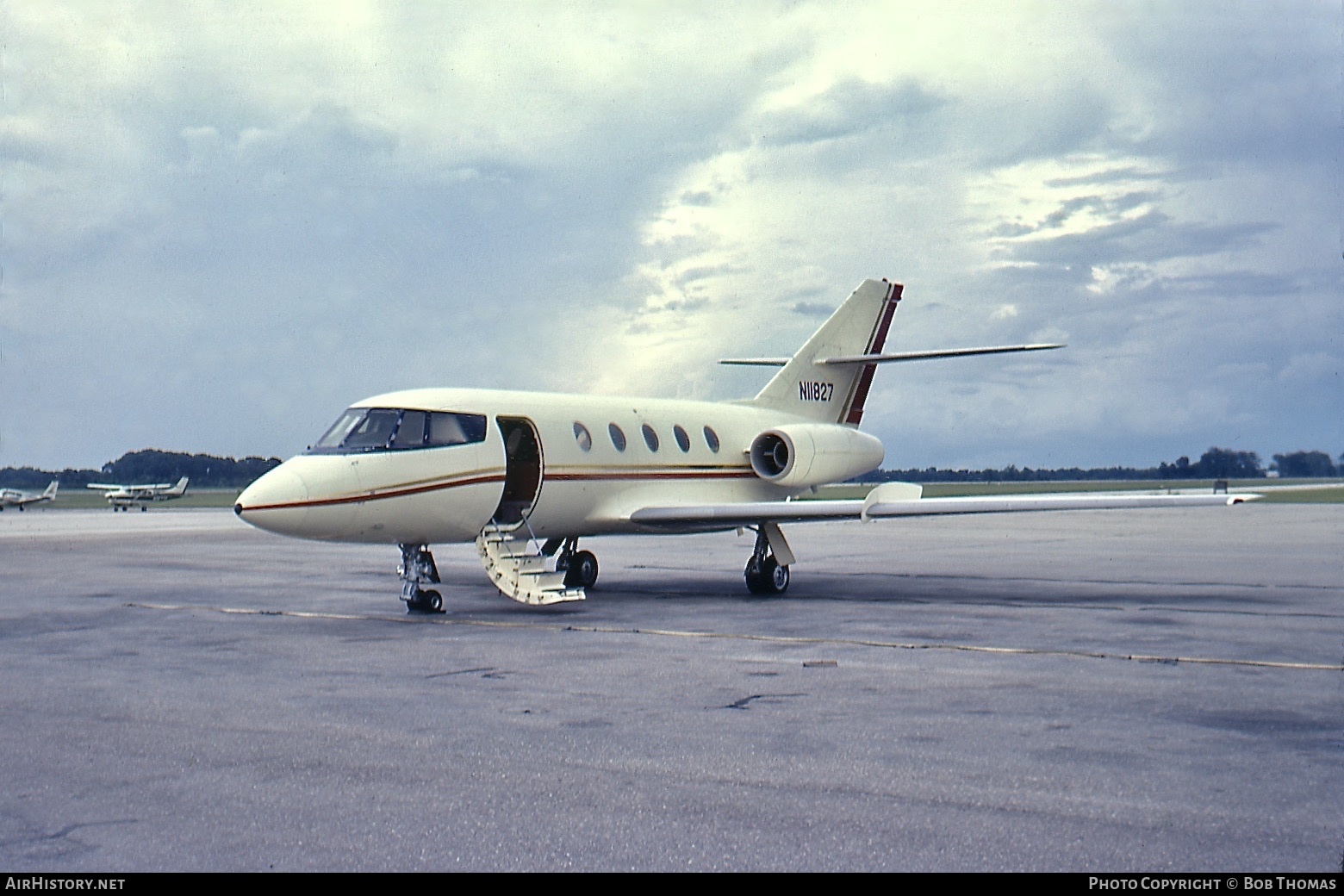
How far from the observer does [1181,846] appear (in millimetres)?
5070

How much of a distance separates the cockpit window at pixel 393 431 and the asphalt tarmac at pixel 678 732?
211cm

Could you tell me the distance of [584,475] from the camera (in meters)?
17.0

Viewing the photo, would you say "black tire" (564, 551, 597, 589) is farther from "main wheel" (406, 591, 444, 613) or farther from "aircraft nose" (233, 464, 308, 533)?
"aircraft nose" (233, 464, 308, 533)

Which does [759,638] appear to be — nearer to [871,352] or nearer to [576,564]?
[576,564]

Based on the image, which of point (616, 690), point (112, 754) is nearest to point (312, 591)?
point (616, 690)

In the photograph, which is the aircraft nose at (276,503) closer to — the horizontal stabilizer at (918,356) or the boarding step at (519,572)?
the boarding step at (519,572)

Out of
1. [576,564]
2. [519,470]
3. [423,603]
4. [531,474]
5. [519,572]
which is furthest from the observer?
[576,564]

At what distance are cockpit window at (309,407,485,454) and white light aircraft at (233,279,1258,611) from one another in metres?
0.02

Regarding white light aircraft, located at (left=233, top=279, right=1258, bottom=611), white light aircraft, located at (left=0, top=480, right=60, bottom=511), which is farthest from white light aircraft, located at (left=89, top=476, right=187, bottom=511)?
white light aircraft, located at (left=233, top=279, right=1258, bottom=611)

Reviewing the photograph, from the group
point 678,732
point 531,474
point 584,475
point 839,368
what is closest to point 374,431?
point 531,474

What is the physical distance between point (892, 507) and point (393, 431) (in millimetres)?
6754

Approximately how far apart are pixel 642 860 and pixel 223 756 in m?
3.16
